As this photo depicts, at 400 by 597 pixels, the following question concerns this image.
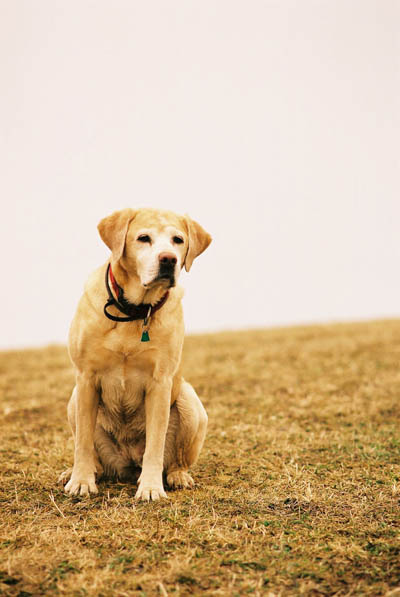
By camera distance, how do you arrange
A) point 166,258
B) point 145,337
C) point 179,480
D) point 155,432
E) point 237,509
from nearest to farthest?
point 166,258 < point 237,509 < point 145,337 < point 155,432 < point 179,480

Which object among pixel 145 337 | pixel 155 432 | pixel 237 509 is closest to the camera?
pixel 237 509

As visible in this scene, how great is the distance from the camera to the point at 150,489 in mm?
4727

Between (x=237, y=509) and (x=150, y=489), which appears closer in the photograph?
(x=237, y=509)

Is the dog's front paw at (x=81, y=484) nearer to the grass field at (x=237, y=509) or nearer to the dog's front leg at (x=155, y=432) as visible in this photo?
the grass field at (x=237, y=509)

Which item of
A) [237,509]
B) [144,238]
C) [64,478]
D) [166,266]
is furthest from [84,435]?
[144,238]

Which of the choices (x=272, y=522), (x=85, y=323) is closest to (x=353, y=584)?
(x=272, y=522)

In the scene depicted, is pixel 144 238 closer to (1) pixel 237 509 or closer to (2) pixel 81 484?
(2) pixel 81 484

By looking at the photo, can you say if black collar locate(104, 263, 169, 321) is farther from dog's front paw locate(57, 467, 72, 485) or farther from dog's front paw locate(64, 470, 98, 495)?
dog's front paw locate(57, 467, 72, 485)

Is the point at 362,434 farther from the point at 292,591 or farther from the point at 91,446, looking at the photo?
the point at 292,591

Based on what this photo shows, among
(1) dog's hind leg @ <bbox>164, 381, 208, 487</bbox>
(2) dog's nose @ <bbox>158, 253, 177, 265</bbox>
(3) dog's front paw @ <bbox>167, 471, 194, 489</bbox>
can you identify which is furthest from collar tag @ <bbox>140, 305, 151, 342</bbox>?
(3) dog's front paw @ <bbox>167, 471, 194, 489</bbox>

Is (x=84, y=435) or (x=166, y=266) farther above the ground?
(x=166, y=266)

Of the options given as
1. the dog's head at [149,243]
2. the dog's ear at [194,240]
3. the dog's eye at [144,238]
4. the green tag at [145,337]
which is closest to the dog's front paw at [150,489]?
the green tag at [145,337]

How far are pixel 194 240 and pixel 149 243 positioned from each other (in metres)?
→ 0.47

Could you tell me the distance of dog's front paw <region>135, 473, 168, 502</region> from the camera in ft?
15.4
